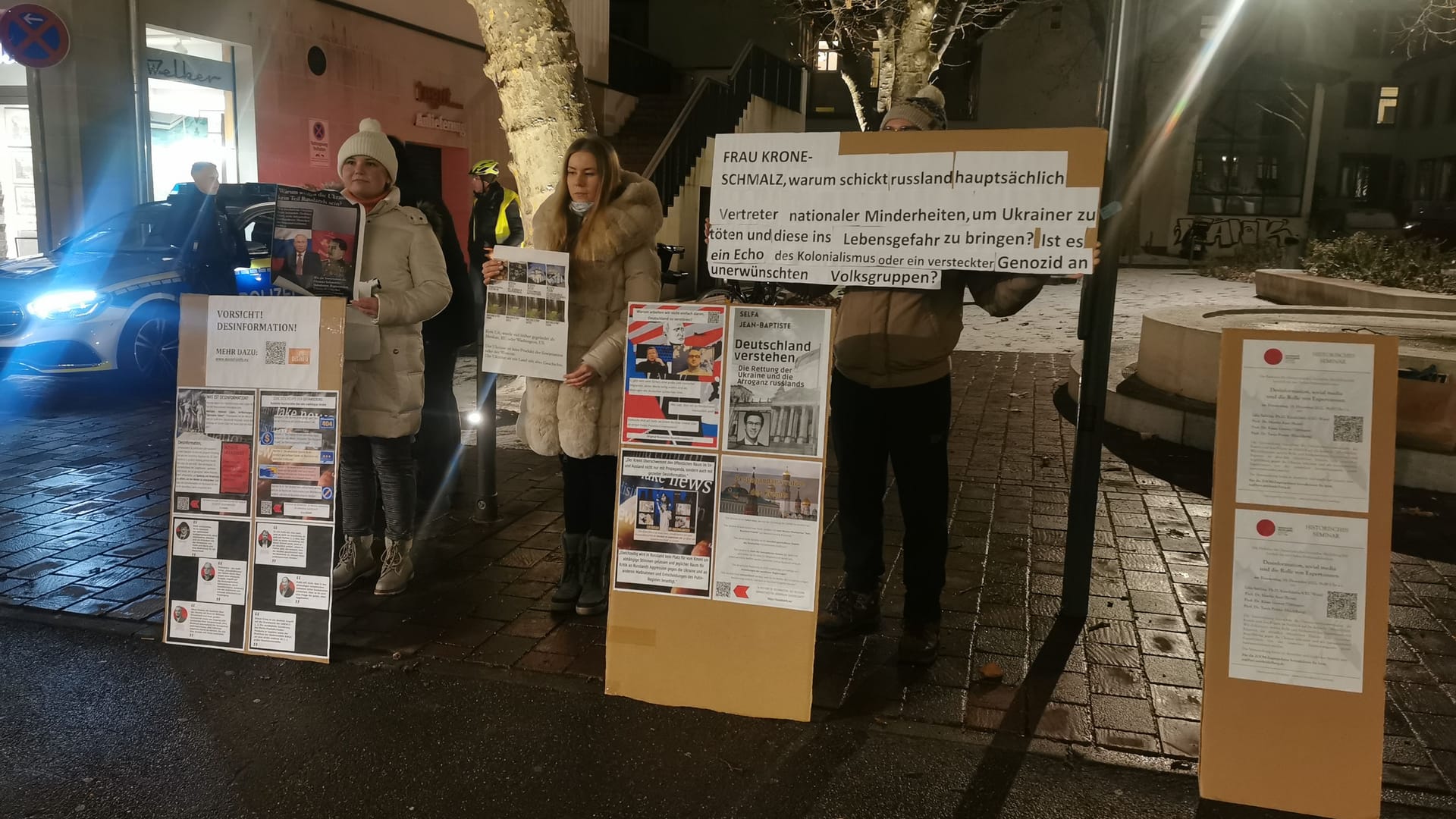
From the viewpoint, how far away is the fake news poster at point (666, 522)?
3.53 metres

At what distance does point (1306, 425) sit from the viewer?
9.96 feet

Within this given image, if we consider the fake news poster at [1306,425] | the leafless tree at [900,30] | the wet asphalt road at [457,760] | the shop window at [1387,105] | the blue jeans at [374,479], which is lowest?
the wet asphalt road at [457,760]

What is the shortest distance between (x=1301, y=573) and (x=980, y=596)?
1.81 m

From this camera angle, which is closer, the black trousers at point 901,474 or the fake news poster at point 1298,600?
the fake news poster at point 1298,600

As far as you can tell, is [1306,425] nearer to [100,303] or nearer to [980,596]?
[980,596]

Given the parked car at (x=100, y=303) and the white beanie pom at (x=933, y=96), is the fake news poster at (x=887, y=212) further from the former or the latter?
the parked car at (x=100, y=303)

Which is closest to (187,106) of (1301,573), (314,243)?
(314,243)

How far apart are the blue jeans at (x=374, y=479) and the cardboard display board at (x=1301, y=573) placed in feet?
10.6

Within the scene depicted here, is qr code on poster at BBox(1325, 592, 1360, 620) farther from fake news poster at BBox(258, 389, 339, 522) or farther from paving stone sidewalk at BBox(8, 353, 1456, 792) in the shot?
fake news poster at BBox(258, 389, 339, 522)

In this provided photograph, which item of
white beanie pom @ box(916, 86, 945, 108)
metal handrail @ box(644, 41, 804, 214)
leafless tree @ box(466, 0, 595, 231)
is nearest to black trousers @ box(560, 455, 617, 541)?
white beanie pom @ box(916, 86, 945, 108)

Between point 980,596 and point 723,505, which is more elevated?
point 723,505

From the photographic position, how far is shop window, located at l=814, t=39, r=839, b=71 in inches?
1233

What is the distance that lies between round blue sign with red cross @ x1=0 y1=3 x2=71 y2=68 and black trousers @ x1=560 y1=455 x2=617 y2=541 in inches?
346

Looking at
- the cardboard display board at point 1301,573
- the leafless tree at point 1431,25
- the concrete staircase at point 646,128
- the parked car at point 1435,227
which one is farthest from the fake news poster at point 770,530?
the parked car at point 1435,227
